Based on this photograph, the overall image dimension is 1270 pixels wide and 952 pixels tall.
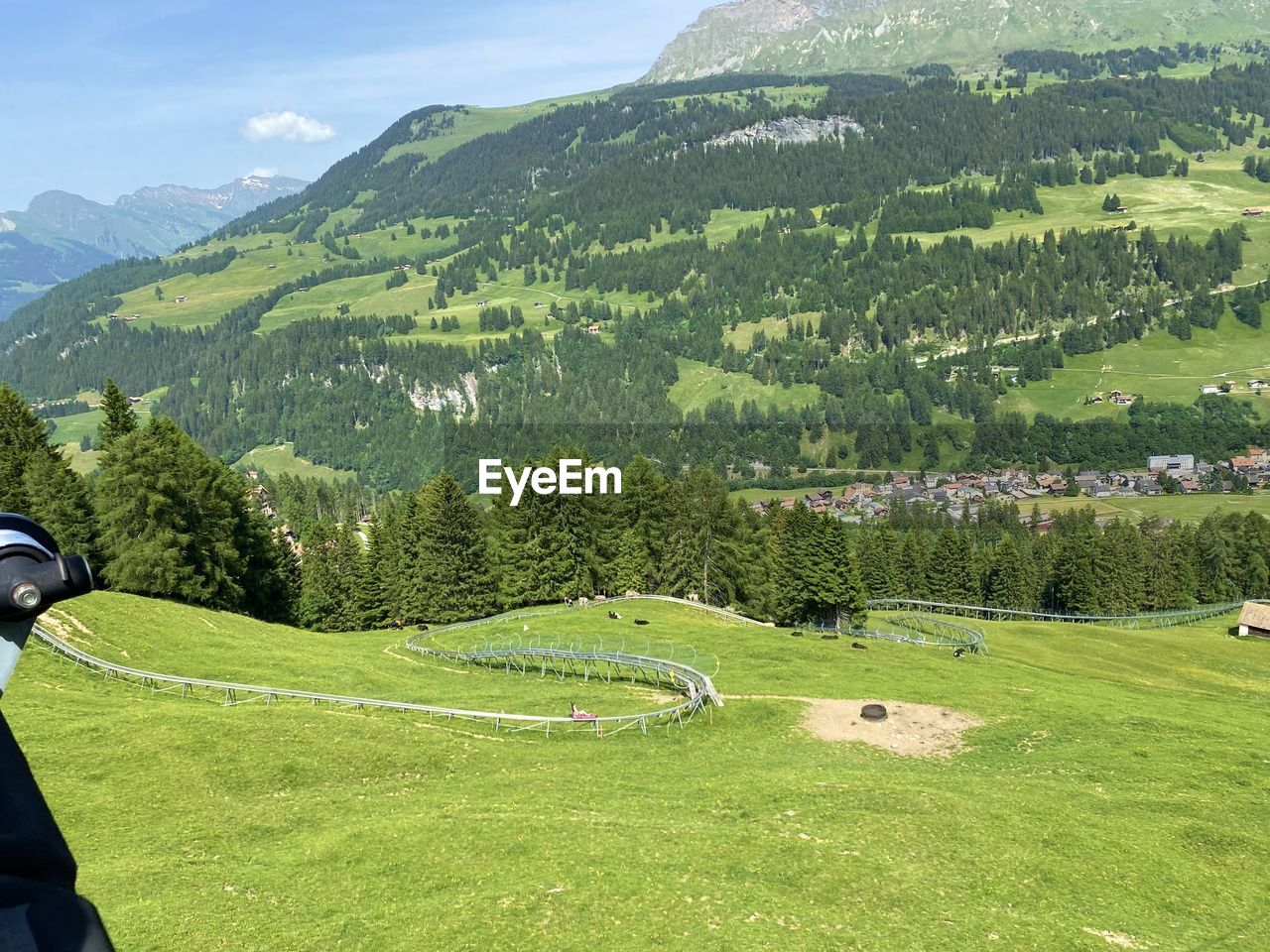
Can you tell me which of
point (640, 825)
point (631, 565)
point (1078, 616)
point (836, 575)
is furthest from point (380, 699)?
point (1078, 616)

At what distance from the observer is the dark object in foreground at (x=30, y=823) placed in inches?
110

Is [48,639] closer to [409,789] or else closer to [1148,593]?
[409,789]

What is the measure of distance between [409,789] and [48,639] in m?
29.2

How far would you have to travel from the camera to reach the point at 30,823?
10.7ft

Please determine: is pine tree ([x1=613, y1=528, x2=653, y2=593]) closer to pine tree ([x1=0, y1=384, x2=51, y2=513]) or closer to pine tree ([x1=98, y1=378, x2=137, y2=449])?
pine tree ([x1=98, y1=378, x2=137, y2=449])

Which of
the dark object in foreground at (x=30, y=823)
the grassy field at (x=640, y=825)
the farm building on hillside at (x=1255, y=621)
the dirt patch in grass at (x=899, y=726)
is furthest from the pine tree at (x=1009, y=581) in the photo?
the dark object in foreground at (x=30, y=823)

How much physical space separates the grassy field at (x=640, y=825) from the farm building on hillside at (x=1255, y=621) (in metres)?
55.0

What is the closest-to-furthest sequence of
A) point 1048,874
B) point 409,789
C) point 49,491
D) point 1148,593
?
point 1048,874
point 409,789
point 49,491
point 1148,593

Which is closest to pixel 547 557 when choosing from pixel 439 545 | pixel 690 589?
pixel 439 545

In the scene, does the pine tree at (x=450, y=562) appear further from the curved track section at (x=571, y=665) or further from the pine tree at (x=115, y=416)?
the pine tree at (x=115, y=416)

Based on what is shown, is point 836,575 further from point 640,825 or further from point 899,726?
point 640,825

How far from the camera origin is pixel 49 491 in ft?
257

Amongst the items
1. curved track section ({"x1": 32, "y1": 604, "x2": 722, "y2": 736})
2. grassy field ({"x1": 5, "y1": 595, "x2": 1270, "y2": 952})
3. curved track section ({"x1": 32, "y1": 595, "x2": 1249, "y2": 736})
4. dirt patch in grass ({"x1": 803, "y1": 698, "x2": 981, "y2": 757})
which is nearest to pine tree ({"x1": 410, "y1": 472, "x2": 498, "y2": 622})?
curved track section ({"x1": 32, "y1": 595, "x2": 1249, "y2": 736})

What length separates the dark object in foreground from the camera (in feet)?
9.18
